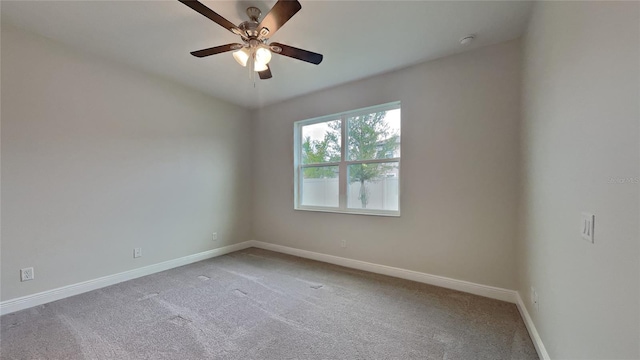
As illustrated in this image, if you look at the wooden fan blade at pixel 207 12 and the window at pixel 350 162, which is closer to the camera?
the wooden fan blade at pixel 207 12

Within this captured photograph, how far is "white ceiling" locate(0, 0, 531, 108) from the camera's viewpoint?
6.61 ft

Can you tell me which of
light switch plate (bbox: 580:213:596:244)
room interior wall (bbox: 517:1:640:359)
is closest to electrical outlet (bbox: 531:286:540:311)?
room interior wall (bbox: 517:1:640:359)

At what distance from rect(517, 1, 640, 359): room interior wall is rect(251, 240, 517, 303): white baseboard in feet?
1.85

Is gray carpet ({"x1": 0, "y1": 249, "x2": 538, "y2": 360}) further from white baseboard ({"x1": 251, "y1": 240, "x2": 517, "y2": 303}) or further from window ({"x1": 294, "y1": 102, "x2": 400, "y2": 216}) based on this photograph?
window ({"x1": 294, "y1": 102, "x2": 400, "y2": 216})

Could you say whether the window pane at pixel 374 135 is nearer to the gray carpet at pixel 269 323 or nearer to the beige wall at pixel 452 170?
the beige wall at pixel 452 170

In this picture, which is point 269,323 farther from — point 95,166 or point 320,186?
point 95,166

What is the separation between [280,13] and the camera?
164 centimetres

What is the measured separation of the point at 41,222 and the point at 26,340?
1148 mm

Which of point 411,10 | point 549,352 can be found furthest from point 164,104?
point 549,352

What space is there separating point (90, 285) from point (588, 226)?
165 inches

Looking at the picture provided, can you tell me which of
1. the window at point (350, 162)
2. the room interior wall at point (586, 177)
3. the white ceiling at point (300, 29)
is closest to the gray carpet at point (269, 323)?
the room interior wall at point (586, 177)

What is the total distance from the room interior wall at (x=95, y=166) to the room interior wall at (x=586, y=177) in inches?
157

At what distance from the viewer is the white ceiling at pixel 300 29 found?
2016 mm

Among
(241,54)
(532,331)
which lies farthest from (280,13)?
(532,331)
